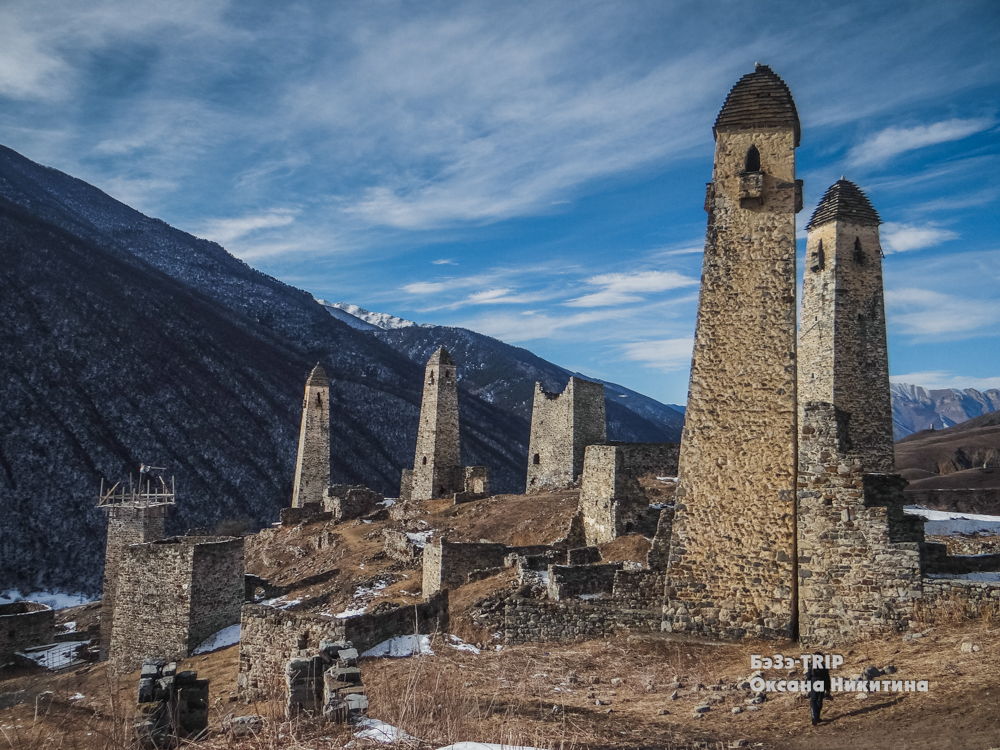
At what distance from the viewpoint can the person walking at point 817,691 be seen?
22.8 ft

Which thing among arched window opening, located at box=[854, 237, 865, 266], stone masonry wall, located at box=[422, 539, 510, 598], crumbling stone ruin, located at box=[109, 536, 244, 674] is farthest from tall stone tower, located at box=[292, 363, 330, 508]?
arched window opening, located at box=[854, 237, 865, 266]

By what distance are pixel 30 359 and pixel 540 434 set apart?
5960 cm

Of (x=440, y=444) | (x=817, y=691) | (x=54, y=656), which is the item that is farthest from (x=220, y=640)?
(x=440, y=444)

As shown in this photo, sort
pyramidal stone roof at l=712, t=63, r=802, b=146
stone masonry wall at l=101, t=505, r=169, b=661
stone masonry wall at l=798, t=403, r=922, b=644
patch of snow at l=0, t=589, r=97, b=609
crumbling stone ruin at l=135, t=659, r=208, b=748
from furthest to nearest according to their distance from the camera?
patch of snow at l=0, t=589, r=97, b=609, stone masonry wall at l=101, t=505, r=169, b=661, pyramidal stone roof at l=712, t=63, r=802, b=146, stone masonry wall at l=798, t=403, r=922, b=644, crumbling stone ruin at l=135, t=659, r=208, b=748

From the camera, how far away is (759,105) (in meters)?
11.9

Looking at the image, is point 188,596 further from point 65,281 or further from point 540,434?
point 65,281

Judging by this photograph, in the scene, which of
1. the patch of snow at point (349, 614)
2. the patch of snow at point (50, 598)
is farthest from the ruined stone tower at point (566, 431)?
the patch of snow at point (50, 598)

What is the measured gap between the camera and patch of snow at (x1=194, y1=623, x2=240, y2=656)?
17400 millimetres

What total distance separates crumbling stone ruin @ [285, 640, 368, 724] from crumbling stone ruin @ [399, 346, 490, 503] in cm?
2975

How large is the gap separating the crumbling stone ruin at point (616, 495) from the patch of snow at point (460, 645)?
6150 mm

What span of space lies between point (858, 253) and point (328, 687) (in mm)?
19957

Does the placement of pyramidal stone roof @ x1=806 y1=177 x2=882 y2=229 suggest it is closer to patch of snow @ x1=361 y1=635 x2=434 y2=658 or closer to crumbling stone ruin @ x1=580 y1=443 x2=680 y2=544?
crumbling stone ruin @ x1=580 y1=443 x2=680 y2=544

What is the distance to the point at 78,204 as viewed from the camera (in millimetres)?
147875

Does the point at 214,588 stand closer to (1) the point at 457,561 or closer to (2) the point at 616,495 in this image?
(1) the point at 457,561
